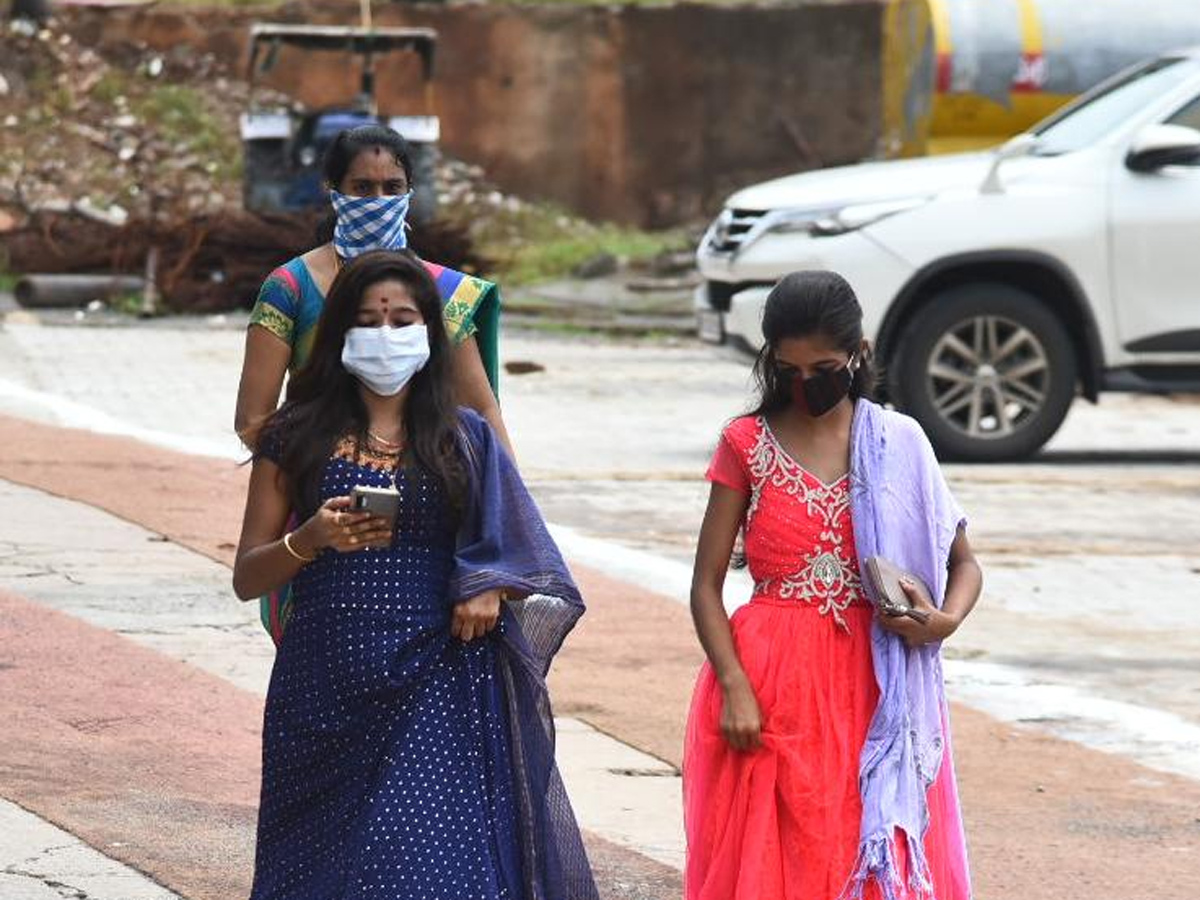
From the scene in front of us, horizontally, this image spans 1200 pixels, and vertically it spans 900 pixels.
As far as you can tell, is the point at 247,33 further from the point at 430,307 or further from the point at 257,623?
the point at 430,307

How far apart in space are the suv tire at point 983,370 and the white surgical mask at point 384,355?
8.97m

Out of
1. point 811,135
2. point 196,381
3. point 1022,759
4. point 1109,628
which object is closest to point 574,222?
point 811,135

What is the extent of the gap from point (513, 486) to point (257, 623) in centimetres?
421

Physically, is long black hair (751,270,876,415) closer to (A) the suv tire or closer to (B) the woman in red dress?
(B) the woman in red dress

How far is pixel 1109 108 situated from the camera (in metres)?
14.4

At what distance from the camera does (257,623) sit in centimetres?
898

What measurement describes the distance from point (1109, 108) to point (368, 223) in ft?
31.2

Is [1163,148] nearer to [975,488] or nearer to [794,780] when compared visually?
[975,488]

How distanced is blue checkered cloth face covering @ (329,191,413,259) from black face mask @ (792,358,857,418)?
0.97 metres

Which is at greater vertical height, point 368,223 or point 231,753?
point 368,223

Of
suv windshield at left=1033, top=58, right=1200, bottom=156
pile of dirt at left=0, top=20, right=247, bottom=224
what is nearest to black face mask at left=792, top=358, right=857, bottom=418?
suv windshield at left=1033, top=58, right=1200, bottom=156

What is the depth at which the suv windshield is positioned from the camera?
1416cm

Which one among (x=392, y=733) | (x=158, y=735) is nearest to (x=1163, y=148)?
(x=158, y=735)

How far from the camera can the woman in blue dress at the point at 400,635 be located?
4.82 metres
